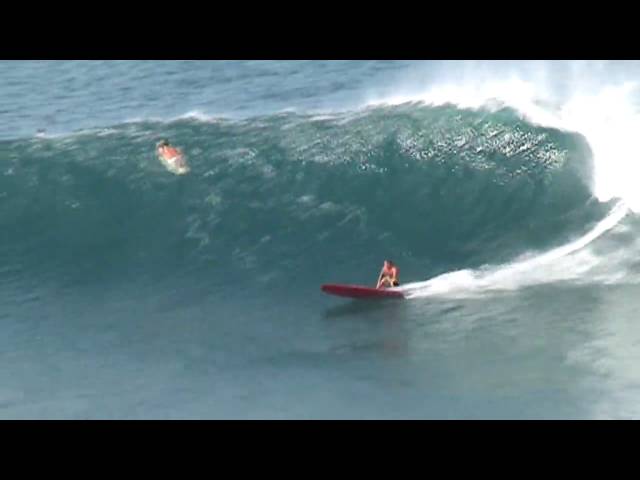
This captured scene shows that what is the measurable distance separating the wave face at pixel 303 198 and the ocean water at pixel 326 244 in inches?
3.1

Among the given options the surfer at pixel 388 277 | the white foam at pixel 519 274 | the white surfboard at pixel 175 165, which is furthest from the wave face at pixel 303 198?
the surfer at pixel 388 277

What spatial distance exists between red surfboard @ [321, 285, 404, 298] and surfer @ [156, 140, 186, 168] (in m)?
9.55

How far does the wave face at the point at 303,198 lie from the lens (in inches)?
1118

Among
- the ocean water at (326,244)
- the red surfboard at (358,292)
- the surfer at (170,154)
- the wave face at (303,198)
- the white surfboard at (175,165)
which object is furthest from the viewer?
the surfer at (170,154)

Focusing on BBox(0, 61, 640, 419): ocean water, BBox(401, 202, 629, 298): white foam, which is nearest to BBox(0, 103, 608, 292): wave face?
BBox(0, 61, 640, 419): ocean water

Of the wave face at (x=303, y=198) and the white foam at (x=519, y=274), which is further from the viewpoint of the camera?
the wave face at (x=303, y=198)

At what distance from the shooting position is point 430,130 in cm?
3278

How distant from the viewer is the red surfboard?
25.2 meters

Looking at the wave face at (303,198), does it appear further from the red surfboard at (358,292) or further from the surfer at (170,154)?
the red surfboard at (358,292)

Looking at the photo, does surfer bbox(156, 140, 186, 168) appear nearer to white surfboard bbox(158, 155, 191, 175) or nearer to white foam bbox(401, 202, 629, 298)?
white surfboard bbox(158, 155, 191, 175)

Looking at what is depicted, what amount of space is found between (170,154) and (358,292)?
10766 millimetres

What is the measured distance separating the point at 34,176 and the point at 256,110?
7880 mm

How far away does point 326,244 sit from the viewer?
2878cm

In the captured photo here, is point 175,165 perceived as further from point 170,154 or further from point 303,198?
point 303,198
